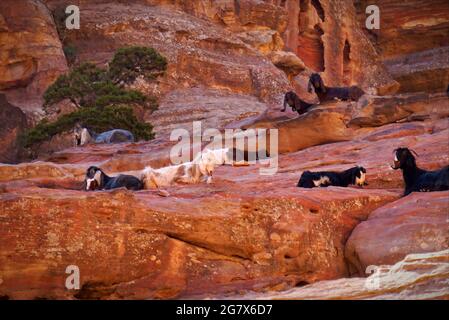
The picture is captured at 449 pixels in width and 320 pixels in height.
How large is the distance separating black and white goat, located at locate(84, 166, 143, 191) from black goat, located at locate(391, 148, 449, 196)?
189 inches

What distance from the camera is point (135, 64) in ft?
169

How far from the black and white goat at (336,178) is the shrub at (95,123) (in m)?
21.3

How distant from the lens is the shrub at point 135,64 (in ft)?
167

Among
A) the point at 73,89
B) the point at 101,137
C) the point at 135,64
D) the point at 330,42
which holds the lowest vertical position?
the point at 101,137

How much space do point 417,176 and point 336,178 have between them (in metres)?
1.85

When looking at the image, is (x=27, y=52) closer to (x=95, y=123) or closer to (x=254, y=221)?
(x=95, y=123)

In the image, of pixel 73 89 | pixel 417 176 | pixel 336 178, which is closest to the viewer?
pixel 417 176

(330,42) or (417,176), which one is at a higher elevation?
(330,42)

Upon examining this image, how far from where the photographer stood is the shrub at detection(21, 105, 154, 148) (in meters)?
41.8

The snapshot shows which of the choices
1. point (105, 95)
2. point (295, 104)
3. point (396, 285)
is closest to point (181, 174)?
point (396, 285)

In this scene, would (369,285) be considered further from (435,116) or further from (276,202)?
(435,116)

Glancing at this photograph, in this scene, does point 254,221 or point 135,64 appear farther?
point 135,64

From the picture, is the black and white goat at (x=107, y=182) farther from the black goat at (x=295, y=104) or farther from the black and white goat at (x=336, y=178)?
the black goat at (x=295, y=104)

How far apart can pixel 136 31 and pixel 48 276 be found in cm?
4235
